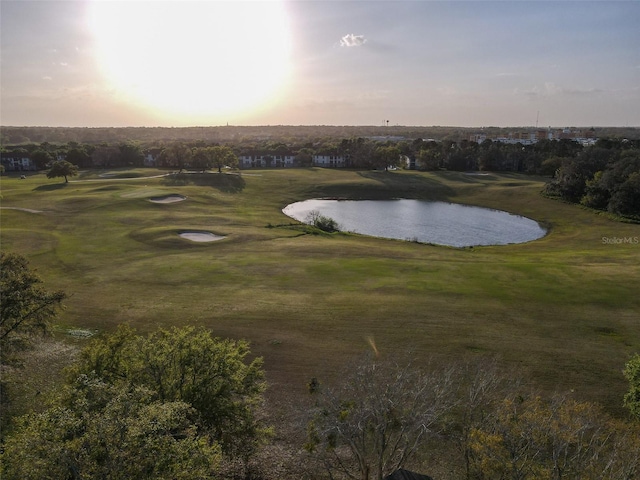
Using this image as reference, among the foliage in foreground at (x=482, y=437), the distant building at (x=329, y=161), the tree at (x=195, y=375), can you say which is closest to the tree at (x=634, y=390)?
the foliage in foreground at (x=482, y=437)

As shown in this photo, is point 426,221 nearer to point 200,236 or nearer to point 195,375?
point 200,236

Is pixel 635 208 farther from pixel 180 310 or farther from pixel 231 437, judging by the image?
pixel 231 437

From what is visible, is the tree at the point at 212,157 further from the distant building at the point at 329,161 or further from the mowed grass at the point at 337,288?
the mowed grass at the point at 337,288

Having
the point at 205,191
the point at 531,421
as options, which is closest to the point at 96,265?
the point at 531,421

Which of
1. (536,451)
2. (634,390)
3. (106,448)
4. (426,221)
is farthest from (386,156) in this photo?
(106,448)

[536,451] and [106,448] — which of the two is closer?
[106,448]

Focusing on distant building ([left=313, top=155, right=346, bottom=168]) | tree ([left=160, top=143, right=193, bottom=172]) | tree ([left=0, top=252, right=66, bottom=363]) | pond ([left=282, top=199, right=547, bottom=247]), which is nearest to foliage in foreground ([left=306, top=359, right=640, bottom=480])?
tree ([left=0, top=252, right=66, bottom=363])
